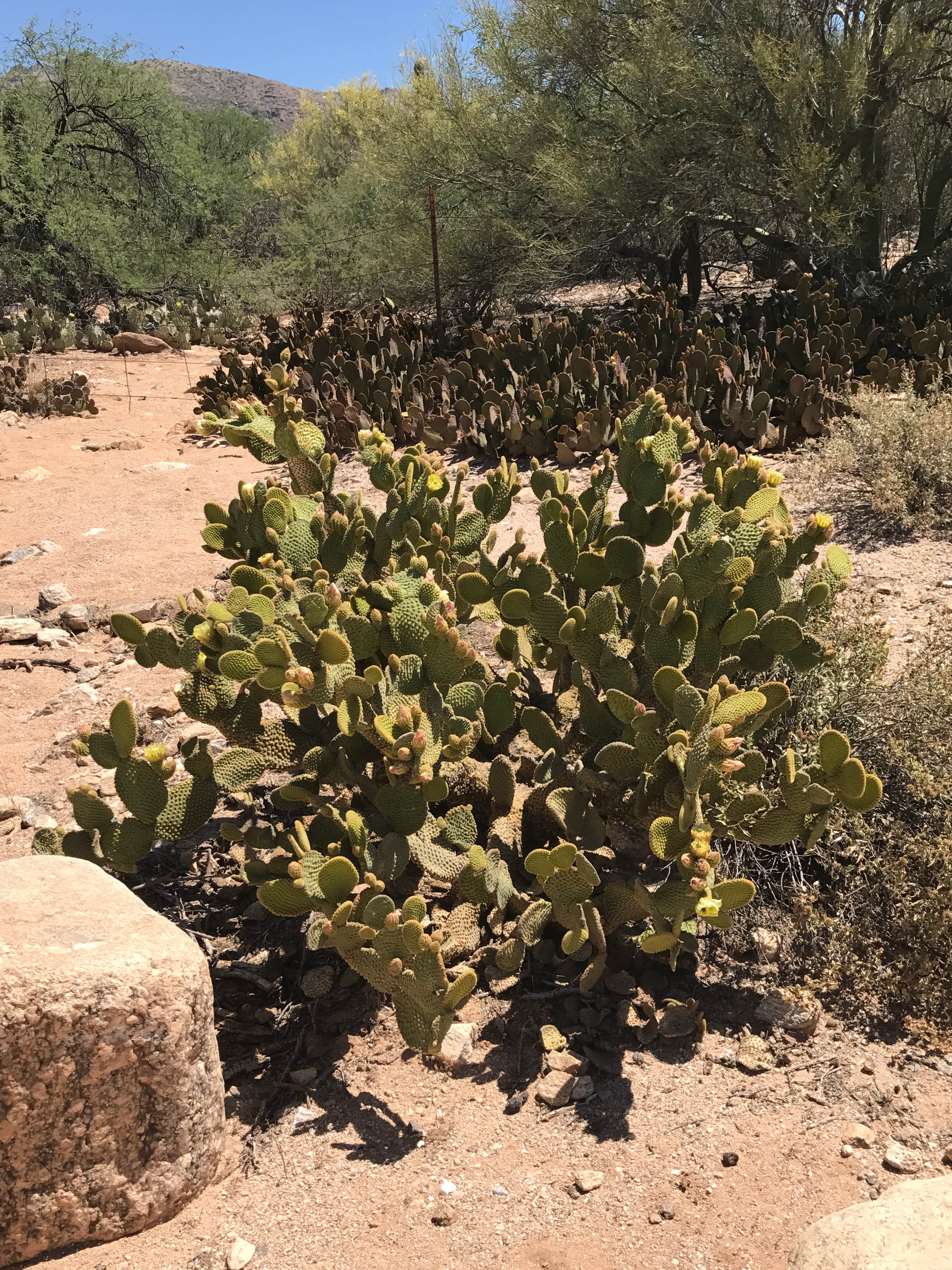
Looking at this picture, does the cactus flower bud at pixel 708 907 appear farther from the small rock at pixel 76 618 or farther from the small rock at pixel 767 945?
the small rock at pixel 76 618

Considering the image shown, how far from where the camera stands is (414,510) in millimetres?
3387

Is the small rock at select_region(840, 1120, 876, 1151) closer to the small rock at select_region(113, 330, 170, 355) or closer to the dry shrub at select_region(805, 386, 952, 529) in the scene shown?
the dry shrub at select_region(805, 386, 952, 529)

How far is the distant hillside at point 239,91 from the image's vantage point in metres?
75.2

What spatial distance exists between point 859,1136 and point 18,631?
4.10 m

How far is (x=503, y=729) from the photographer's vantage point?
2.92 metres

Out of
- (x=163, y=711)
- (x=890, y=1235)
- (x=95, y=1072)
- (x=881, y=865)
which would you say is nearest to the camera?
(x=890, y=1235)

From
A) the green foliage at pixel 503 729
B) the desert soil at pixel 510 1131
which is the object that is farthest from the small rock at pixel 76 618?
the green foliage at pixel 503 729

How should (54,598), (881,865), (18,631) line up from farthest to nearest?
(54,598) → (18,631) → (881,865)

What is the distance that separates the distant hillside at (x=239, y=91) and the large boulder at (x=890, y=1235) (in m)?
79.5

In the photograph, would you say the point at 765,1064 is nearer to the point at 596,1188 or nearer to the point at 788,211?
the point at 596,1188

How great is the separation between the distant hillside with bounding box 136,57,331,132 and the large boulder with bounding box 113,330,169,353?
66066 mm

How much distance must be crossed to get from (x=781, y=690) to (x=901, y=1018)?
903mm

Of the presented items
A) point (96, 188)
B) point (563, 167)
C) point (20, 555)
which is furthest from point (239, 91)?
point (20, 555)

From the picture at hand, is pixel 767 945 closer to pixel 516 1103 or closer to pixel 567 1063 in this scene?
pixel 567 1063
